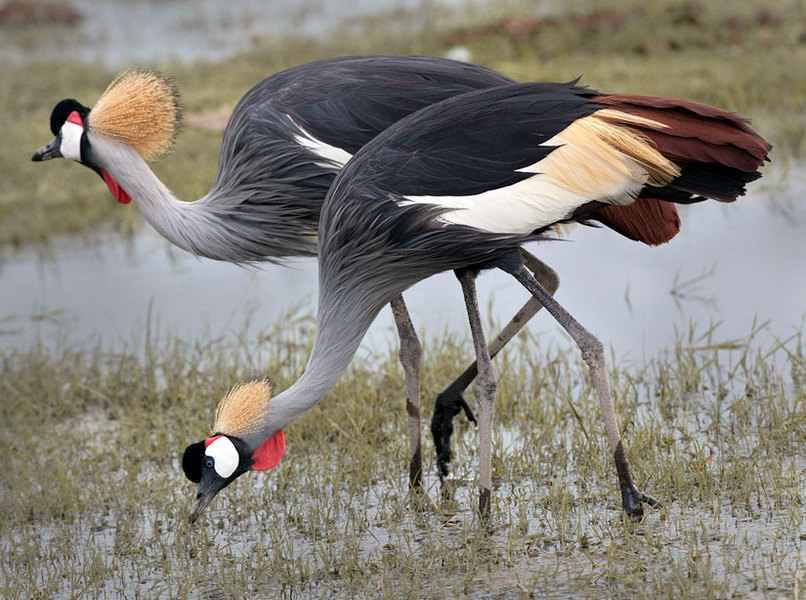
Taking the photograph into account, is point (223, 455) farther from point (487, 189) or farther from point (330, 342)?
point (487, 189)

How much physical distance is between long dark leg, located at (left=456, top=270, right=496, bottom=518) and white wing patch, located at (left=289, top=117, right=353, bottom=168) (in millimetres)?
783

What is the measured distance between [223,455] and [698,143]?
1.91 m

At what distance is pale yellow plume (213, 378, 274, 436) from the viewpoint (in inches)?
152

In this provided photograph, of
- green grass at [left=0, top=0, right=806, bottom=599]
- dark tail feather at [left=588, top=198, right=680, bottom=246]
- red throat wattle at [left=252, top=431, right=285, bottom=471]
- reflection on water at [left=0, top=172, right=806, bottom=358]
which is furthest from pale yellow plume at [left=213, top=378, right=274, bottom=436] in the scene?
reflection on water at [left=0, top=172, right=806, bottom=358]

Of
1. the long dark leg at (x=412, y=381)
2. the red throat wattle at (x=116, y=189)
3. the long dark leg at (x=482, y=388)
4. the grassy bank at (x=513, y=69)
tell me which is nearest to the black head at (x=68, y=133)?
the red throat wattle at (x=116, y=189)

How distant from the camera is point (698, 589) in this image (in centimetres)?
341

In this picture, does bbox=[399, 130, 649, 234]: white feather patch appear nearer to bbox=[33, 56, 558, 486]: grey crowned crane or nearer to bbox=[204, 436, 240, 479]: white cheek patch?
bbox=[33, 56, 558, 486]: grey crowned crane

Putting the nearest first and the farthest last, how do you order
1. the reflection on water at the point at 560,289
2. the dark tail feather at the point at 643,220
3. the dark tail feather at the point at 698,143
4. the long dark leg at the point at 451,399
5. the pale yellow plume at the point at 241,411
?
the dark tail feather at the point at 698,143, the pale yellow plume at the point at 241,411, the dark tail feather at the point at 643,220, the long dark leg at the point at 451,399, the reflection on water at the point at 560,289

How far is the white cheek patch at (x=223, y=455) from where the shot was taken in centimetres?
382

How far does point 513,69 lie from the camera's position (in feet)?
37.0

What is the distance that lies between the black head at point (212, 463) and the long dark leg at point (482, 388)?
2.87 ft

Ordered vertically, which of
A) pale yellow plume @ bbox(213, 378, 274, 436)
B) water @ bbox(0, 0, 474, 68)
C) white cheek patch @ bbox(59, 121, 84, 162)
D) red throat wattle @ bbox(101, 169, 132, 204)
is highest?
water @ bbox(0, 0, 474, 68)

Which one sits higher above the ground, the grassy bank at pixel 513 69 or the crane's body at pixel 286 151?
the grassy bank at pixel 513 69

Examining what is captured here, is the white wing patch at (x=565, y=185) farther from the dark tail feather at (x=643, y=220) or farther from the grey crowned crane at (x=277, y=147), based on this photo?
the grey crowned crane at (x=277, y=147)
